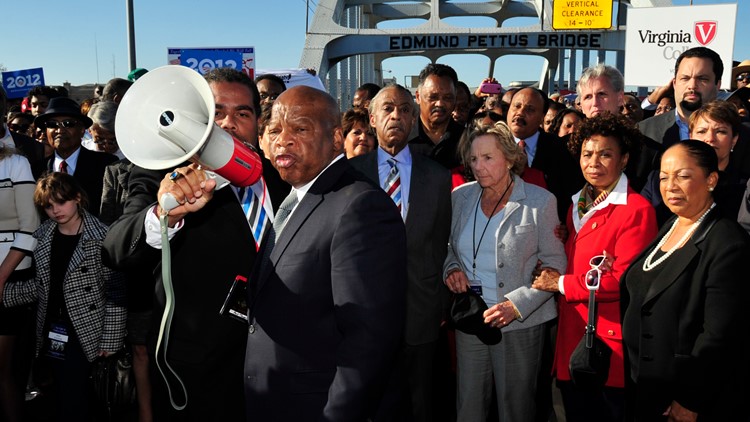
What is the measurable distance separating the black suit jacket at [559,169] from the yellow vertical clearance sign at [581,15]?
21.6 meters

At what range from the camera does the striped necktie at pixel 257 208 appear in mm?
2436

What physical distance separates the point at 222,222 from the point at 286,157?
0.51 metres

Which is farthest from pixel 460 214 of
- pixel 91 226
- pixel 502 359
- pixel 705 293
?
pixel 91 226

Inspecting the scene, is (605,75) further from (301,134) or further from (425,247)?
(301,134)

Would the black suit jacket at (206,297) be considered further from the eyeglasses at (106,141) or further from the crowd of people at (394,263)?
the eyeglasses at (106,141)

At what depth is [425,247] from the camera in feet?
11.1

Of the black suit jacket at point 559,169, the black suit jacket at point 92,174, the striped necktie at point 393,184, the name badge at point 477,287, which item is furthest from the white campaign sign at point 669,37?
the black suit jacket at point 92,174

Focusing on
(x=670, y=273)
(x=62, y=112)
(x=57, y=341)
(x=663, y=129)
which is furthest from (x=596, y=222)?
(x=62, y=112)

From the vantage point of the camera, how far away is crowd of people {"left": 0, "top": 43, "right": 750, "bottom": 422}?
6.47 ft

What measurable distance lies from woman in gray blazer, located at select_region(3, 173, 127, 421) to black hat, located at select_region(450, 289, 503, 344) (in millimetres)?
2078

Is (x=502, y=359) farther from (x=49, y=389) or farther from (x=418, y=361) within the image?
(x=49, y=389)

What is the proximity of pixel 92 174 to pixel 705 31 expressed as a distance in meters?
6.61

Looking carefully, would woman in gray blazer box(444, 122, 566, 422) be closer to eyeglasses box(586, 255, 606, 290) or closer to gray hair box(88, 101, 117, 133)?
eyeglasses box(586, 255, 606, 290)

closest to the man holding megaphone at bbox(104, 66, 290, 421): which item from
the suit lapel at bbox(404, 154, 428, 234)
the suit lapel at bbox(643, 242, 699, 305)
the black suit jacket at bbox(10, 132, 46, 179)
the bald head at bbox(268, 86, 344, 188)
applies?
the bald head at bbox(268, 86, 344, 188)
